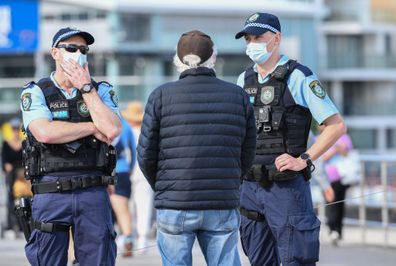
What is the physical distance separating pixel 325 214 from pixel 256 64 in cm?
800

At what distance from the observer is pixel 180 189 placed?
631cm

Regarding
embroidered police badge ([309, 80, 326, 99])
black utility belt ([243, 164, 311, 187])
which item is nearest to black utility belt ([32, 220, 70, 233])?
black utility belt ([243, 164, 311, 187])

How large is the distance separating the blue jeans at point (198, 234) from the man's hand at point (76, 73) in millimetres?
917

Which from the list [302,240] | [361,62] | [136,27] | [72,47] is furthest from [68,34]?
[361,62]

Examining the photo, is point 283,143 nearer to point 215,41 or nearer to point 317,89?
point 317,89

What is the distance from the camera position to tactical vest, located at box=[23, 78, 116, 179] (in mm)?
6695

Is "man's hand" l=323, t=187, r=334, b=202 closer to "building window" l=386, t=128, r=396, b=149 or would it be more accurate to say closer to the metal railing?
the metal railing

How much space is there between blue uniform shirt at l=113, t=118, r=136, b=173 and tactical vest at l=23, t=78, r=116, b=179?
5.52 m

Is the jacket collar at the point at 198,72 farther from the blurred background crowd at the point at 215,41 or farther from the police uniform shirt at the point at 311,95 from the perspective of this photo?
the blurred background crowd at the point at 215,41

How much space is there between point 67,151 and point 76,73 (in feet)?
1.54

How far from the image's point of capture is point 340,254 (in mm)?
12523

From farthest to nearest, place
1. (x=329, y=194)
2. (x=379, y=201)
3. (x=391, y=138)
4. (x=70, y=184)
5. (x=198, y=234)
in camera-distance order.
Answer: (x=391, y=138), (x=379, y=201), (x=329, y=194), (x=70, y=184), (x=198, y=234)

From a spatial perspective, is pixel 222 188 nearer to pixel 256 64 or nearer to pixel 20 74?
pixel 256 64

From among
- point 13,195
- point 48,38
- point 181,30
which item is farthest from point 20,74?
point 13,195
